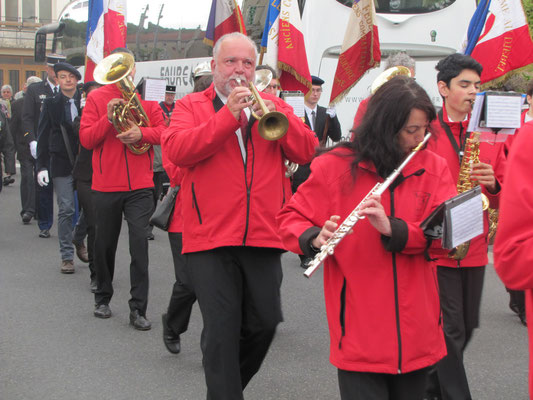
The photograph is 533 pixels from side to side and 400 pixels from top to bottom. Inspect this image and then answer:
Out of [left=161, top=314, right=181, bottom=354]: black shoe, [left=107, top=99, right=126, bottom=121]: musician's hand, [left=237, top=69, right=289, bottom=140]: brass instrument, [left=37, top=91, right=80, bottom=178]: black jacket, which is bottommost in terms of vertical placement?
[left=161, top=314, right=181, bottom=354]: black shoe

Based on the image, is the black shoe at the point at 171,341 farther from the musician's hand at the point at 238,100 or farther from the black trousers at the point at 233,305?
the musician's hand at the point at 238,100

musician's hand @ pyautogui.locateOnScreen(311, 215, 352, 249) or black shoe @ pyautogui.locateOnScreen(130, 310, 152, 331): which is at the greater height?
musician's hand @ pyautogui.locateOnScreen(311, 215, 352, 249)

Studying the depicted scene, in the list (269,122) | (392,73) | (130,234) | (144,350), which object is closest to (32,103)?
(130,234)

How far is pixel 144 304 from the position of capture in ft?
19.9

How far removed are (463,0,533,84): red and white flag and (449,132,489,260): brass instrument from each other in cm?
257

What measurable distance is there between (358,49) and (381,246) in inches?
188

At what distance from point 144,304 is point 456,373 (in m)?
2.75

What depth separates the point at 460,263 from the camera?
415 cm

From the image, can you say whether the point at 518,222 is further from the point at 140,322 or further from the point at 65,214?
the point at 65,214

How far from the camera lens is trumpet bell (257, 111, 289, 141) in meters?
3.70

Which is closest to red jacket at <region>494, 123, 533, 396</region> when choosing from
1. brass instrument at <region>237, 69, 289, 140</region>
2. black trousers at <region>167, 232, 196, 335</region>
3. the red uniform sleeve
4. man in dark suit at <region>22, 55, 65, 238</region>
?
the red uniform sleeve

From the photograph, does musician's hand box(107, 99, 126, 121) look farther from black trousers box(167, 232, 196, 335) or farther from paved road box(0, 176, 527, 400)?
paved road box(0, 176, 527, 400)

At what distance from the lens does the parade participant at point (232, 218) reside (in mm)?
3773

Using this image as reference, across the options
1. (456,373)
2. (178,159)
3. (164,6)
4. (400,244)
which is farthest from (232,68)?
(164,6)
